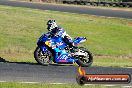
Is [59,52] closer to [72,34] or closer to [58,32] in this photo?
[58,32]

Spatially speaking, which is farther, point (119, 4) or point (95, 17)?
point (119, 4)

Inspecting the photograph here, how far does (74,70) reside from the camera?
16781mm

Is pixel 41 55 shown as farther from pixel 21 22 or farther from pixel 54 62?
pixel 21 22

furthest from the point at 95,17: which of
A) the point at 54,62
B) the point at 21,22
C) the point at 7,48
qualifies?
the point at 54,62

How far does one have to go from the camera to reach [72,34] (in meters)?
32.1

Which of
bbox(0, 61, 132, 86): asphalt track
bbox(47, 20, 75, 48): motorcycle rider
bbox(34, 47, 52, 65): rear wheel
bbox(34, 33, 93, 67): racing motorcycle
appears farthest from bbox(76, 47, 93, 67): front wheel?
bbox(34, 47, 52, 65): rear wheel

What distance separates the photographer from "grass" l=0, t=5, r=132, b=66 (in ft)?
86.6

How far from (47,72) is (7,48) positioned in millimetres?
9903

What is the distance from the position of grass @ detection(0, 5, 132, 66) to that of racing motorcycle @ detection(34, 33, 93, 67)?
210 inches

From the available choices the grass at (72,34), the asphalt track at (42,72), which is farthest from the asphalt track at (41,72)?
the grass at (72,34)

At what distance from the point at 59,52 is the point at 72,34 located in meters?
14.2

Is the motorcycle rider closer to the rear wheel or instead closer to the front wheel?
the front wheel

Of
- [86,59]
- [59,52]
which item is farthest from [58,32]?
[86,59]

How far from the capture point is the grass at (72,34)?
1040 inches
